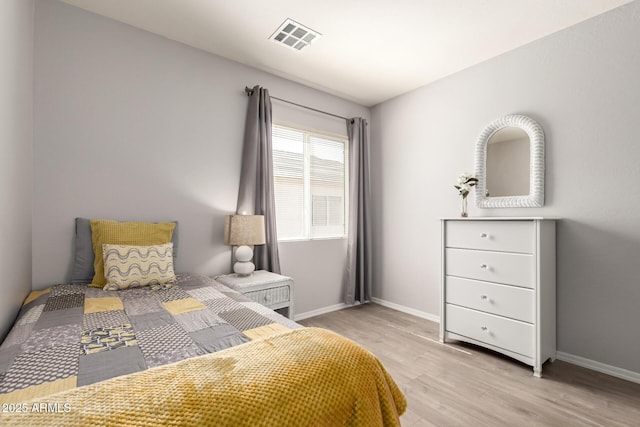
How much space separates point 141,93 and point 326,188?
2042 mm

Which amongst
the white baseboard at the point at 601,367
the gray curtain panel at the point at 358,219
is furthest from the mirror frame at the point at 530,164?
the gray curtain panel at the point at 358,219

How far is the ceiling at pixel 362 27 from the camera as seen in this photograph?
81.6 inches

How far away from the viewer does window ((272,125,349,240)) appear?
3.15 m

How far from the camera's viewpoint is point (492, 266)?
2.29 meters

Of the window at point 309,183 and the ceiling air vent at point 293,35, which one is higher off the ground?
the ceiling air vent at point 293,35

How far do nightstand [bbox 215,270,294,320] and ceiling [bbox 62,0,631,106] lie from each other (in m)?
2.05

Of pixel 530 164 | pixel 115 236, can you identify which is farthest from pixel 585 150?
pixel 115 236

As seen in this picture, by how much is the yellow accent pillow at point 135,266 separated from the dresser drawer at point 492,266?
2.27 meters

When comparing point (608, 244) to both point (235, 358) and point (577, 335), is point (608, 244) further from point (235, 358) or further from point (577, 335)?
point (235, 358)

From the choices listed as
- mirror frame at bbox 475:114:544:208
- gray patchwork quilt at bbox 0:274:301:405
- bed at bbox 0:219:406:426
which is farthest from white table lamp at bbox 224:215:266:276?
mirror frame at bbox 475:114:544:208

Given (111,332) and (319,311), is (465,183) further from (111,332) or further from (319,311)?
(111,332)

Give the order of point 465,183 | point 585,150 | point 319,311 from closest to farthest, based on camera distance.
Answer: point 585,150 → point 465,183 → point 319,311

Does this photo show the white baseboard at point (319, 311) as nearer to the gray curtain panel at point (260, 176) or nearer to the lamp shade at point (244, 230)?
the gray curtain panel at point (260, 176)

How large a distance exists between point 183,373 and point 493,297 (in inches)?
90.5
